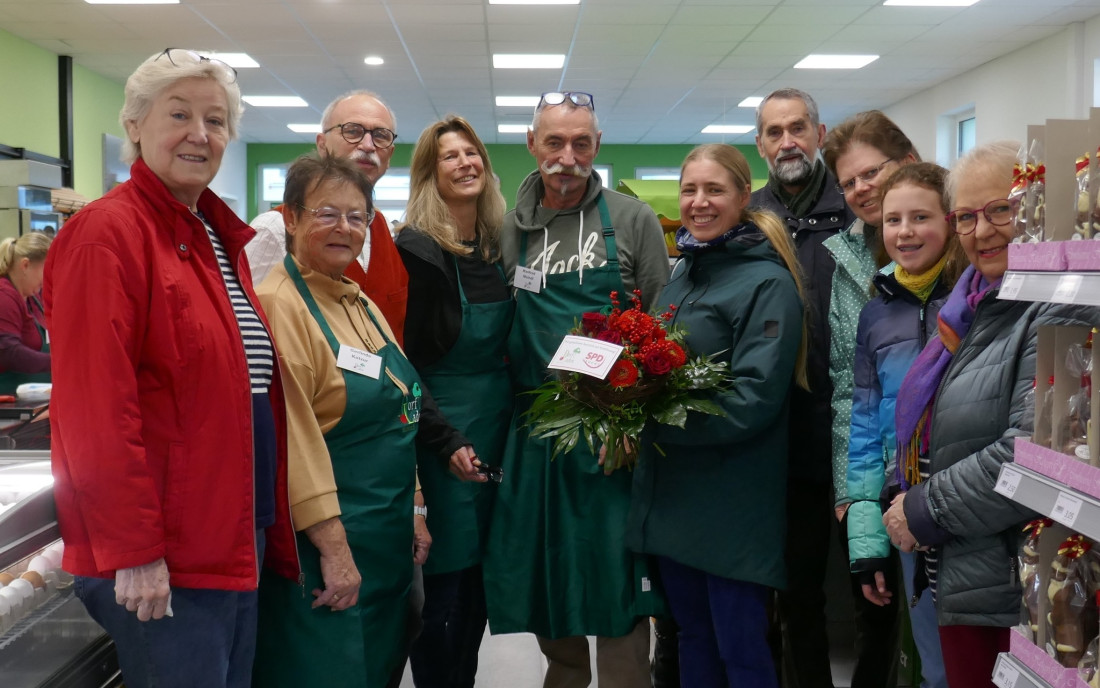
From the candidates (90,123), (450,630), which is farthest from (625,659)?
(90,123)

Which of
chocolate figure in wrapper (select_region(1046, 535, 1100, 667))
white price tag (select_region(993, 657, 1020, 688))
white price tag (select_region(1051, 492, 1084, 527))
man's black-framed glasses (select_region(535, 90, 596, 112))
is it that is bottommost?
white price tag (select_region(993, 657, 1020, 688))

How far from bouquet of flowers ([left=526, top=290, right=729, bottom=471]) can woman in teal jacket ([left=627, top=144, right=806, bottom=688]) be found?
0.08m

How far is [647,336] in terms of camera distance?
202 cm

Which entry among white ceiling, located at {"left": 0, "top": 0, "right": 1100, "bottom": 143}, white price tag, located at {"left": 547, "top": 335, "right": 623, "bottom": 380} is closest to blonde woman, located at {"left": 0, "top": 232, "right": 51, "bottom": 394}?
white ceiling, located at {"left": 0, "top": 0, "right": 1100, "bottom": 143}

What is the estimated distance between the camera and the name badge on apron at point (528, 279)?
2461 millimetres

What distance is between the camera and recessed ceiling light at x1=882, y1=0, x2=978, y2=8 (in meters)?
7.87

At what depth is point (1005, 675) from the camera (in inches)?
58.3

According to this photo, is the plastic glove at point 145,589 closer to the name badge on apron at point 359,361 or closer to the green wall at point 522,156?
the name badge on apron at point 359,361

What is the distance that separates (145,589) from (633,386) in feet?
3.48

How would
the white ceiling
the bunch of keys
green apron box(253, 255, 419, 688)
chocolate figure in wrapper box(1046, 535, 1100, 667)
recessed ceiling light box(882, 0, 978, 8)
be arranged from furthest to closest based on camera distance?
the white ceiling < recessed ceiling light box(882, 0, 978, 8) < the bunch of keys < green apron box(253, 255, 419, 688) < chocolate figure in wrapper box(1046, 535, 1100, 667)

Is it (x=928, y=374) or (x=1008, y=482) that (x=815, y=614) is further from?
(x=1008, y=482)

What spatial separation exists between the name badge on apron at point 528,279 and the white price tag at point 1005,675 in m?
1.43

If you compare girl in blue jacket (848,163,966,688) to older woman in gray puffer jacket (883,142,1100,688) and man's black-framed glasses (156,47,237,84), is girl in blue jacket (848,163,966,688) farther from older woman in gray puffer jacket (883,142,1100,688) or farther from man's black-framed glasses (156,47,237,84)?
man's black-framed glasses (156,47,237,84)

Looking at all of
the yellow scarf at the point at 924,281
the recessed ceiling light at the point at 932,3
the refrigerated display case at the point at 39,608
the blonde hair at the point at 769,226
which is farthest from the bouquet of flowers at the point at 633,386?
the recessed ceiling light at the point at 932,3
